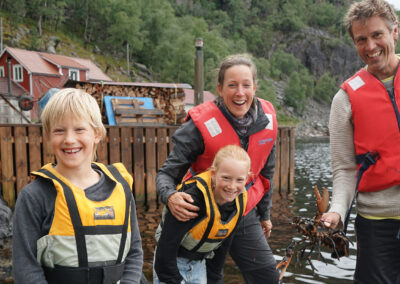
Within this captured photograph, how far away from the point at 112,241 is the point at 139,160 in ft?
23.5

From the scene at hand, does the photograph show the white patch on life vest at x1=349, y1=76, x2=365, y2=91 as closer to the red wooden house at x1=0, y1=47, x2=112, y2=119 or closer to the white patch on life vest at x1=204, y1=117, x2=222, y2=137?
the white patch on life vest at x1=204, y1=117, x2=222, y2=137

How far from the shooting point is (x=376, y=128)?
7.86 ft

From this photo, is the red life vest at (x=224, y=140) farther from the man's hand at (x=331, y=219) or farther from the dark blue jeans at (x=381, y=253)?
the dark blue jeans at (x=381, y=253)

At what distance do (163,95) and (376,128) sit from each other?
37.6 feet

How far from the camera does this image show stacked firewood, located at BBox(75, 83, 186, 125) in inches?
510

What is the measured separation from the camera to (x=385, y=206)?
2332 mm

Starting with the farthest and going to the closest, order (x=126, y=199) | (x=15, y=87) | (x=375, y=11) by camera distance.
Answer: (x=15, y=87)
(x=375, y=11)
(x=126, y=199)

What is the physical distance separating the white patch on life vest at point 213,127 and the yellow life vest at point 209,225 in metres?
0.35

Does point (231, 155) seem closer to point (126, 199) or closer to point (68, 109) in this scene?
point (126, 199)

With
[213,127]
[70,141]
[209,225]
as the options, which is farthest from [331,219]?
[70,141]

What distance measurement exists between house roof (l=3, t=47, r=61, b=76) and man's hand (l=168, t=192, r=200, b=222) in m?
38.5

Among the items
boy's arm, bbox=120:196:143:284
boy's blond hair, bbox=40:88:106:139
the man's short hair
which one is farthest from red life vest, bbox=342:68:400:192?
boy's blond hair, bbox=40:88:106:139

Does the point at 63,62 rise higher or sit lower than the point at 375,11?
higher

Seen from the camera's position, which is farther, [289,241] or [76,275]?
[289,241]
